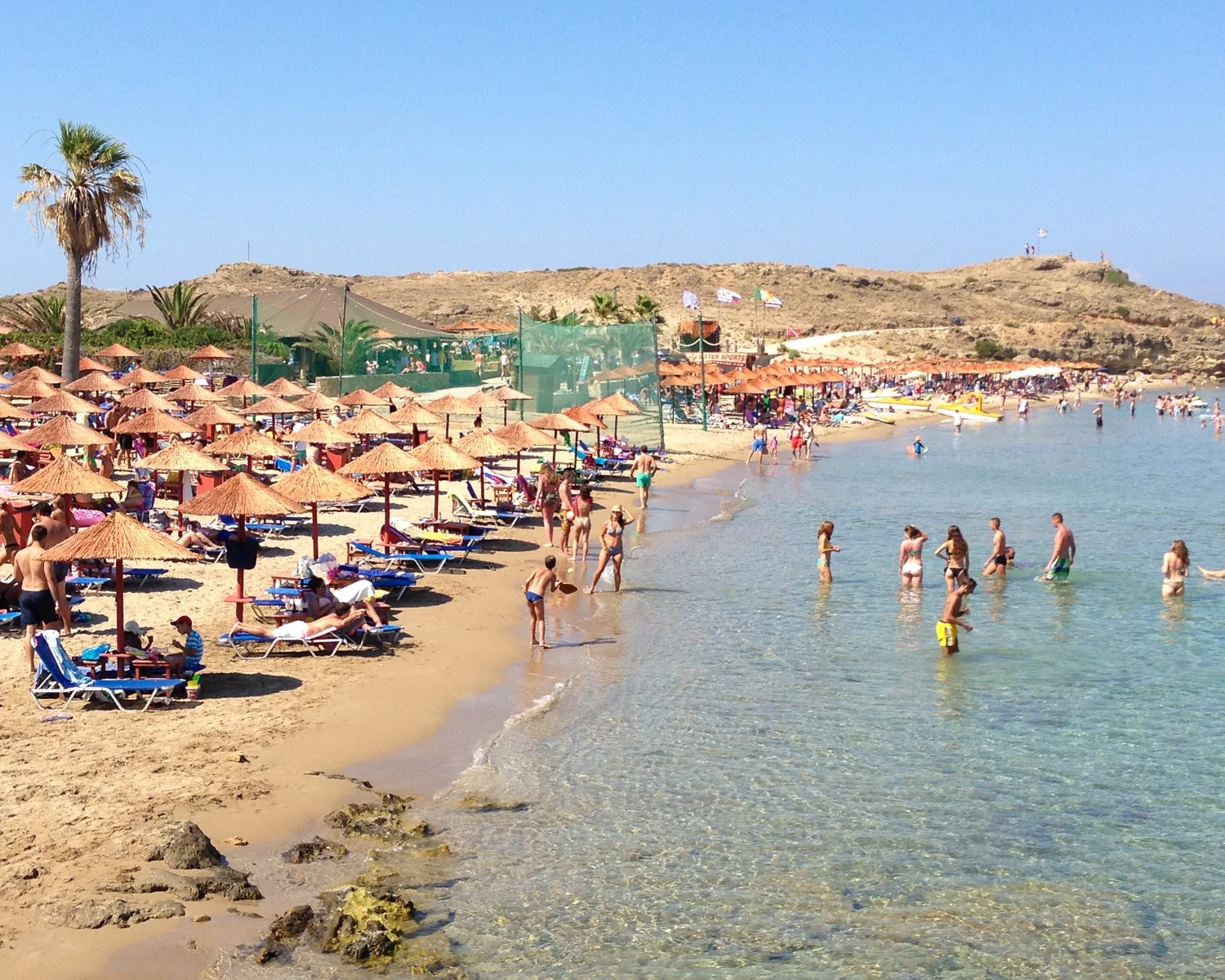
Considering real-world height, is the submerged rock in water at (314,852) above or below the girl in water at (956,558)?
below

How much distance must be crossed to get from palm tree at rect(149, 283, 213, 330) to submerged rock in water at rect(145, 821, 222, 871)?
41645 millimetres

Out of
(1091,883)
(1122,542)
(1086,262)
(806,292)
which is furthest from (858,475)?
(1086,262)

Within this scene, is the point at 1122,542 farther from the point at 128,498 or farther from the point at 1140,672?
the point at 128,498

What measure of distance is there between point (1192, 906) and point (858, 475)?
26710mm

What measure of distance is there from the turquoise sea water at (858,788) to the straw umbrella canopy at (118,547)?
126 inches

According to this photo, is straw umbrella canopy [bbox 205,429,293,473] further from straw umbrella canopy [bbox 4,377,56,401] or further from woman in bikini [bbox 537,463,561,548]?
straw umbrella canopy [bbox 4,377,56,401]

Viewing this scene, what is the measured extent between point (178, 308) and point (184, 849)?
142 feet

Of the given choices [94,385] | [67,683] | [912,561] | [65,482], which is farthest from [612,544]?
[94,385]

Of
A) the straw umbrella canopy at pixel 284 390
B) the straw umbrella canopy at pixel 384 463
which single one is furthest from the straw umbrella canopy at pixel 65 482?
the straw umbrella canopy at pixel 284 390

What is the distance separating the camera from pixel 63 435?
19.0 meters

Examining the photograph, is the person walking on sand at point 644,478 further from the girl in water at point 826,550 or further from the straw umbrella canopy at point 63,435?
the straw umbrella canopy at point 63,435

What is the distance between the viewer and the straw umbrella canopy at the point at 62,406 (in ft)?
79.8

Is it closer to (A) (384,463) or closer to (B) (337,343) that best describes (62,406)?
(A) (384,463)

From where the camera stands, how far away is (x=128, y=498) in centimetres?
Answer: 1845
